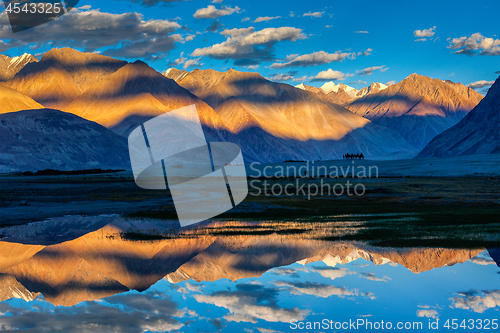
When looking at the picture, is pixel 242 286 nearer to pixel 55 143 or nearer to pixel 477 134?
pixel 55 143

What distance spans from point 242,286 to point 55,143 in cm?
13807

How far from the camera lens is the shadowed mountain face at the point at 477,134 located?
468ft

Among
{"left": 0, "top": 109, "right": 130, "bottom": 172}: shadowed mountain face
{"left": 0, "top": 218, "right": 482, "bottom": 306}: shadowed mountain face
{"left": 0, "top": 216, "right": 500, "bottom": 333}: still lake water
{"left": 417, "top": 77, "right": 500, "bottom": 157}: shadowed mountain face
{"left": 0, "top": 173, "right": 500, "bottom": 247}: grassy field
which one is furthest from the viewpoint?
{"left": 417, "top": 77, "right": 500, "bottom": 157}: shadowed mountain face

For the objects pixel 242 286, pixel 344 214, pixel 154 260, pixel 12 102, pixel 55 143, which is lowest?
pixel 344 214

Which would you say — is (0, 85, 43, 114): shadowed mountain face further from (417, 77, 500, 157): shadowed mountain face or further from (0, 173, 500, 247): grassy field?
(417, 77, 500, 157): shadowed mountain face

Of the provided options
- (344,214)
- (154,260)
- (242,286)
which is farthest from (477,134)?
(242,286)

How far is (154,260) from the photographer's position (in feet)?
64.6

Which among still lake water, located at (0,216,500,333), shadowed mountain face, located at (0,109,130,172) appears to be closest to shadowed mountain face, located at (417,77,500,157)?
shadowed mountain face, located at (0,109,130,172)

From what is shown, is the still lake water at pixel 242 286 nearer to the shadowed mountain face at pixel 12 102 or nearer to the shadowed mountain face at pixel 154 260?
the shadowed mountain face at pixel 154 260

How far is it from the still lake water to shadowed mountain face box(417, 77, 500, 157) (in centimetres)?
12902

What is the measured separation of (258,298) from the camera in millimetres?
14070

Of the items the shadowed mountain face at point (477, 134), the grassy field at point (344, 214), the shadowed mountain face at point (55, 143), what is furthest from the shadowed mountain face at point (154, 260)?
the shadowed mountain face at point (477, 134)

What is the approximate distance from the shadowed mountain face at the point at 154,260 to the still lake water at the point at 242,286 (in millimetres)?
43

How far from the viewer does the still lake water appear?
39.8 ft
